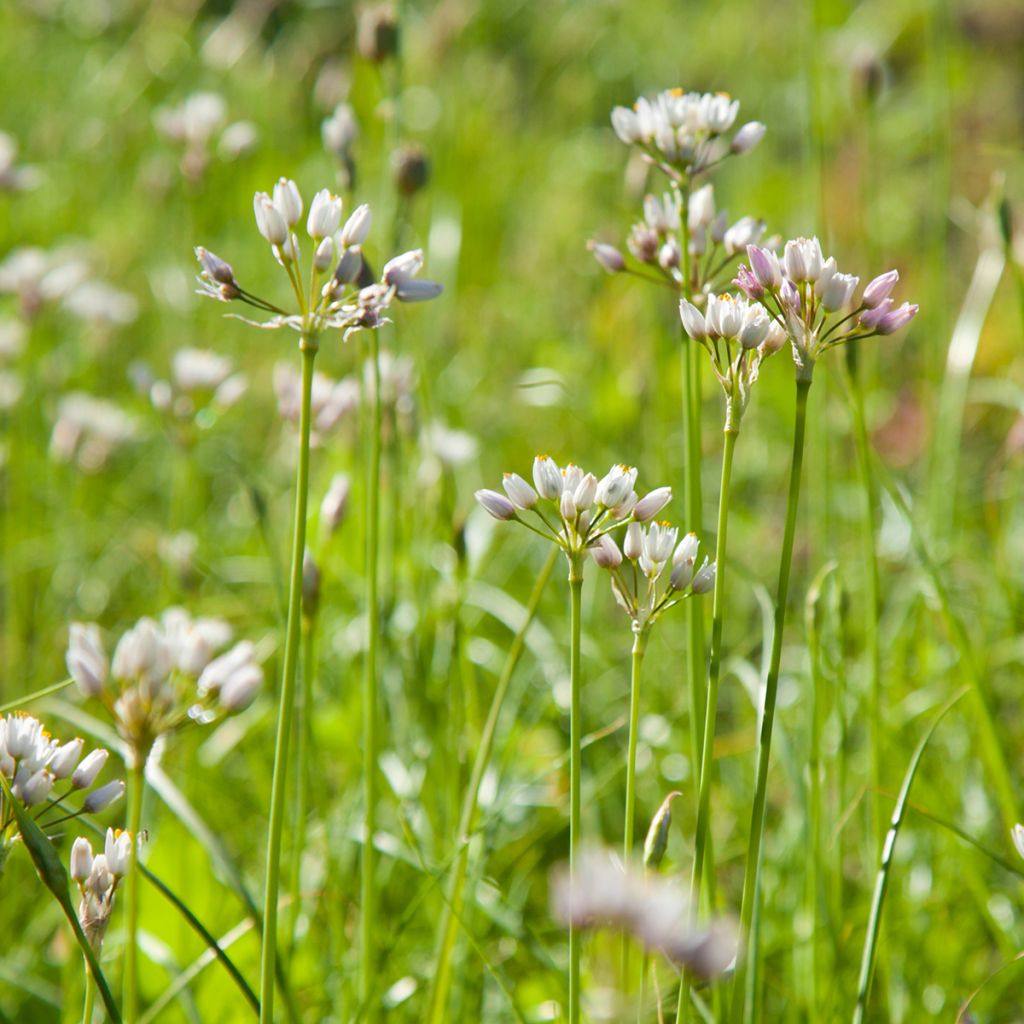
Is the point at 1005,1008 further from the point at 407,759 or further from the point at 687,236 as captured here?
the point at 687,236

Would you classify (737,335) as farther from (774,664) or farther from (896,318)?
(774,664)

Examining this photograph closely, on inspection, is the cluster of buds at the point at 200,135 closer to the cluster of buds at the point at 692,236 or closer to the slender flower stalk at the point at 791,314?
the cluster of buds at the point at 692,236

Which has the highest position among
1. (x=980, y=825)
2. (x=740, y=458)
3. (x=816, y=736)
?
(x=740, y=458)

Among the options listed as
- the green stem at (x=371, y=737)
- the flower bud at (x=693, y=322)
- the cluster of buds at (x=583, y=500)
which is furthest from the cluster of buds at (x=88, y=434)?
the flower bud at (x=693, y=322)

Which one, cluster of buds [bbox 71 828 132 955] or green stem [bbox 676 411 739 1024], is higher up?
green stem [bbox 676 411 739 1024]

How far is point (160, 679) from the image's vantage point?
3.49 ft

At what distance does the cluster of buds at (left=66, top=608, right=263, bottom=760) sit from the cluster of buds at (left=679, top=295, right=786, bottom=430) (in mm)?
535

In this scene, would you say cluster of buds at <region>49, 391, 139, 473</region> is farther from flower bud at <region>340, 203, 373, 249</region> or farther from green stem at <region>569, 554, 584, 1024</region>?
green stem at <region>569, 554, 584, 1024</region>

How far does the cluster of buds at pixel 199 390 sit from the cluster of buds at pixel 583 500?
0.97 meters

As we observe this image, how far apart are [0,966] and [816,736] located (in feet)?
3.55

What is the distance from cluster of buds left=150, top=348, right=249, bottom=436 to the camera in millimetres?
1914

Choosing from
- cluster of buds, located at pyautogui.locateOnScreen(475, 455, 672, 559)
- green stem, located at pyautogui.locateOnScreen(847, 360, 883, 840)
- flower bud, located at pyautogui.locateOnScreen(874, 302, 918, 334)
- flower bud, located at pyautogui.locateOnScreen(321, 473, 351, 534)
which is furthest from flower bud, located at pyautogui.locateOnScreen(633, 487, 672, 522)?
flower bud, located at pyautogui.locateOnScreen(321, 473, 351, 534)

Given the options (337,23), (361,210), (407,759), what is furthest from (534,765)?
(337,23)

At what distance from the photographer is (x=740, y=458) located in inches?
121
